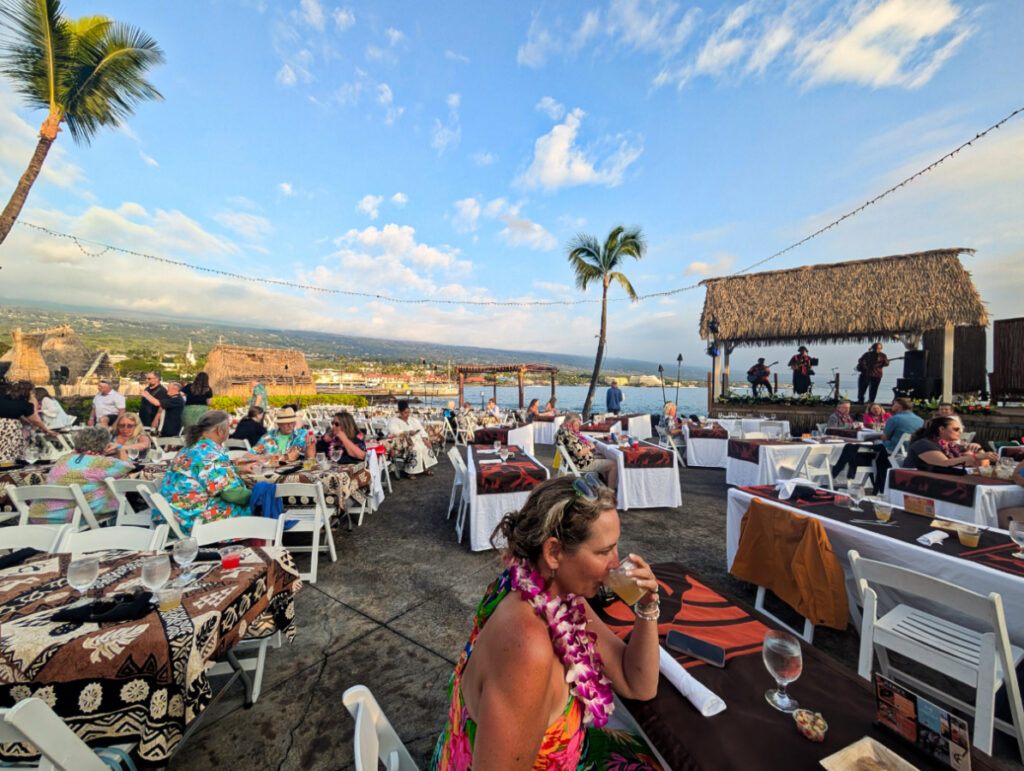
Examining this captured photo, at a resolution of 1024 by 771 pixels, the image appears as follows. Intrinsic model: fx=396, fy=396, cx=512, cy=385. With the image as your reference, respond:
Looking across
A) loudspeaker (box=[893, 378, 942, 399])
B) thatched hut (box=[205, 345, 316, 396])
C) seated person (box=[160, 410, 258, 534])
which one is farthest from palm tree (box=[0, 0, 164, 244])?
loudspeaker (box=[893, 378, 942, 399])

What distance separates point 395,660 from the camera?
2553 millimetres

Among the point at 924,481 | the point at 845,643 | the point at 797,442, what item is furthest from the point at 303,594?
the point at 797,442

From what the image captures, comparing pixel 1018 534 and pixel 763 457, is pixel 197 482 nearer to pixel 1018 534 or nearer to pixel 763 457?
pixel 1018 534

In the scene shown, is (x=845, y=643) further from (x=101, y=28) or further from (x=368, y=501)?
(x=101, y=28)

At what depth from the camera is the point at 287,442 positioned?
206 inches

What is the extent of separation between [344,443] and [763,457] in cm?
634

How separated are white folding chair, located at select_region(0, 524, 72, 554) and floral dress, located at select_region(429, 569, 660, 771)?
2.72m

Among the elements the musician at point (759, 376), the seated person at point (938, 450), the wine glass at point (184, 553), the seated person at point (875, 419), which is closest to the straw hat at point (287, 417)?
the wine glass at point (184, 553)

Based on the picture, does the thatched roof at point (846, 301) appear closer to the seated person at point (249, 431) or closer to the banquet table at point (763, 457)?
the banquet table at point (763, 457)

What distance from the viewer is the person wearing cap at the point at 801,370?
493 inches

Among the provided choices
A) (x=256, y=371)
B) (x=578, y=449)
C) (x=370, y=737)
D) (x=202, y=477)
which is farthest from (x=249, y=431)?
(x=256, y=371)

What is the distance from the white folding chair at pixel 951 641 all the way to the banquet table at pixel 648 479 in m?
3.46

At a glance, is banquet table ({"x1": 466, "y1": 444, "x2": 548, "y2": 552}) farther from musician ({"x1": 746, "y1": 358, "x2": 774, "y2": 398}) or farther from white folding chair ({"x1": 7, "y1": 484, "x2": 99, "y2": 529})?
musician ({"x1": 746, "y1": 358, "x2": 774, "y2": 398})

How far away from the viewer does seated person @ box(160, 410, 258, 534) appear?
3266 millimetres
